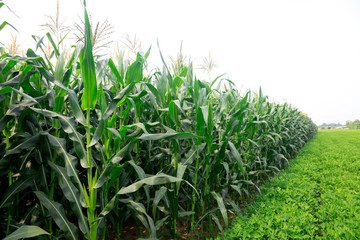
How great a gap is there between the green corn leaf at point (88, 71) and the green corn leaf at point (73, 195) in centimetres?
46

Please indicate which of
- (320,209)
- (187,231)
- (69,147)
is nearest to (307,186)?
(320,209)

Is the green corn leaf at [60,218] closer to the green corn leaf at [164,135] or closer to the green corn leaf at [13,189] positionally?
the green corn leaf at [13,189]

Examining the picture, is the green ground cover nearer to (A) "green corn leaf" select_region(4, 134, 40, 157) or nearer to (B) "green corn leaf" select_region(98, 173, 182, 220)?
(B) "green corn leaf" select_region(98, 173, 182, 220)

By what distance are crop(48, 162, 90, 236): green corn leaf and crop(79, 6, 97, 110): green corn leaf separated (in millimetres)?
462

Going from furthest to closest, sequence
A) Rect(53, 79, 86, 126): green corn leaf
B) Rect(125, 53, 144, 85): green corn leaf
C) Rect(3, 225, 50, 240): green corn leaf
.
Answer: Rect(125, 53, 144, 85): green corn leaf, Rect(53, 79, 86, 126): green corn leaf, Rect(3, 225, 50, 240): green corn leaf

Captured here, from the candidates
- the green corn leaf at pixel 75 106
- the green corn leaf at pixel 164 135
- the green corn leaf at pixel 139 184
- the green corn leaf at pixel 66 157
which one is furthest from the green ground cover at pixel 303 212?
the green corn leaf at pixel 75 106

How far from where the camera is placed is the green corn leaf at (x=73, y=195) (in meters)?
1.30

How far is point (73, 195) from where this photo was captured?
1.31 metres

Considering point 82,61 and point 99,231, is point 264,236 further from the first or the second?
point 82,61

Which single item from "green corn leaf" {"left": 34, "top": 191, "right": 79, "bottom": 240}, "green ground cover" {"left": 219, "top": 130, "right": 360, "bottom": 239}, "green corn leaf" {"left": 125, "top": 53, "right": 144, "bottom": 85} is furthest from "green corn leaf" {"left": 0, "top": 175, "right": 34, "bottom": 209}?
"green ground cover" {"left": 219, "top": 130, "right": 360, "bottom": 239}

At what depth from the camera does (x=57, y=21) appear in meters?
1.79

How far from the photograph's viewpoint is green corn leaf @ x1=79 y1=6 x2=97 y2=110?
43.9 inches

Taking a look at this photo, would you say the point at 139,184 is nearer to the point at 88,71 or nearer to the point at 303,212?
the point at 88,71

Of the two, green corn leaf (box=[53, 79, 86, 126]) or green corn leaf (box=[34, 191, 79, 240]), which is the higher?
green corn leaf (box=[53, 79, 86, 126])
